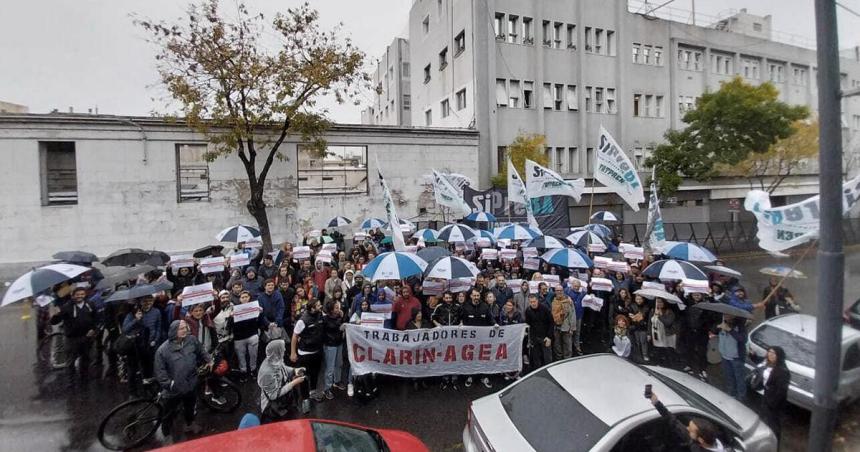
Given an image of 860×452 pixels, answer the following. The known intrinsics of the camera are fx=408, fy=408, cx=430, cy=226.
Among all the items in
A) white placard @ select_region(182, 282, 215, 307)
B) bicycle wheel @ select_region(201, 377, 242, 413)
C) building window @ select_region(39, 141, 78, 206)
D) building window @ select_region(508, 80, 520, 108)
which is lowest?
bicycle wheel @ select_region(201, 377, 242, 413)

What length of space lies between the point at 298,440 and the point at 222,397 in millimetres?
4054

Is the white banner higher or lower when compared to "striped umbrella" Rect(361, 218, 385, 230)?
lower

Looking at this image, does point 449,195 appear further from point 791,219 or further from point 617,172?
point 791,219

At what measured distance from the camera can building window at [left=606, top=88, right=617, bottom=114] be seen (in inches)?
1094

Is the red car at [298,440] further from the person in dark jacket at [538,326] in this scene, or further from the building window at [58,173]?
the building window at [58,173]

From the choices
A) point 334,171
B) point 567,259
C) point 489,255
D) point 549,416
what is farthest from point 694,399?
point 334,171

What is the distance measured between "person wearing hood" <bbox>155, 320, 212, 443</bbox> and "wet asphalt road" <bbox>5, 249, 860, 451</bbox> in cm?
70

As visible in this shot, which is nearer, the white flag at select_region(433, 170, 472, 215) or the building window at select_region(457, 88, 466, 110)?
the white flag at select_region(433, 170, 472, 215)

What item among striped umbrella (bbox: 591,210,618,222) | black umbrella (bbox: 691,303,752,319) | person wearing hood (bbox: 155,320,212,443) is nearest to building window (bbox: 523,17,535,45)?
striped umbrella (bbox: 591,210,618,222)

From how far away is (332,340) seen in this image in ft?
22.8

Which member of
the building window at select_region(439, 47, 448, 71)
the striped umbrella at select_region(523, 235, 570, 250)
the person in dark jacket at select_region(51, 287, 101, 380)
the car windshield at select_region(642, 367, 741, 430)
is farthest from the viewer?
the building window at select_region(439, 47, 448, 71)

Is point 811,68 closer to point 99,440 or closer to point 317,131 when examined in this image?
point 317,131

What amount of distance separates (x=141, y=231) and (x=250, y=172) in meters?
5.40

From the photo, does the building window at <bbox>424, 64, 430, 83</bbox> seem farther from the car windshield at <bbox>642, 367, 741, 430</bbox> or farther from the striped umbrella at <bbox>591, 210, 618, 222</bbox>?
the car windshield at <bbox>642, 367, 741, 430</bbox>
